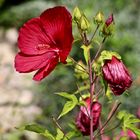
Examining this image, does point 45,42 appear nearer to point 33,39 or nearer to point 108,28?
point 33,39

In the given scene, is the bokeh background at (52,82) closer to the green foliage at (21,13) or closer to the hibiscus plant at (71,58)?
the green foliage at (21,13)

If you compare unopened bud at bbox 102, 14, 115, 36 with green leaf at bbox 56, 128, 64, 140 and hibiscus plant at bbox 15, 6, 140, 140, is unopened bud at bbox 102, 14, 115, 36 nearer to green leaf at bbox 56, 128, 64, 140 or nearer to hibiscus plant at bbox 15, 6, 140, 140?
hibiscus plant at bbox 15, 6, 140, 140

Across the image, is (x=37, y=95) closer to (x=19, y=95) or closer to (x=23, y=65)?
(x=19, y=95)

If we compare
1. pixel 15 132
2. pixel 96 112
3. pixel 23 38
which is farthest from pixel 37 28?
pixel 15 132

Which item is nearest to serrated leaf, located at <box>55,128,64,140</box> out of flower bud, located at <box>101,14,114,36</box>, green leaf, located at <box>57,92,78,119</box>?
green leaf, located at <box>57,92,78,119</box>

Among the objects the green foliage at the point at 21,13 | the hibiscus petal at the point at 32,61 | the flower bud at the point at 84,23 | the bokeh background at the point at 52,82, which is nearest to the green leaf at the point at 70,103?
the hibiscus petal at the point at 32,61

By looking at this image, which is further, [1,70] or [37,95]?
[1,70]
